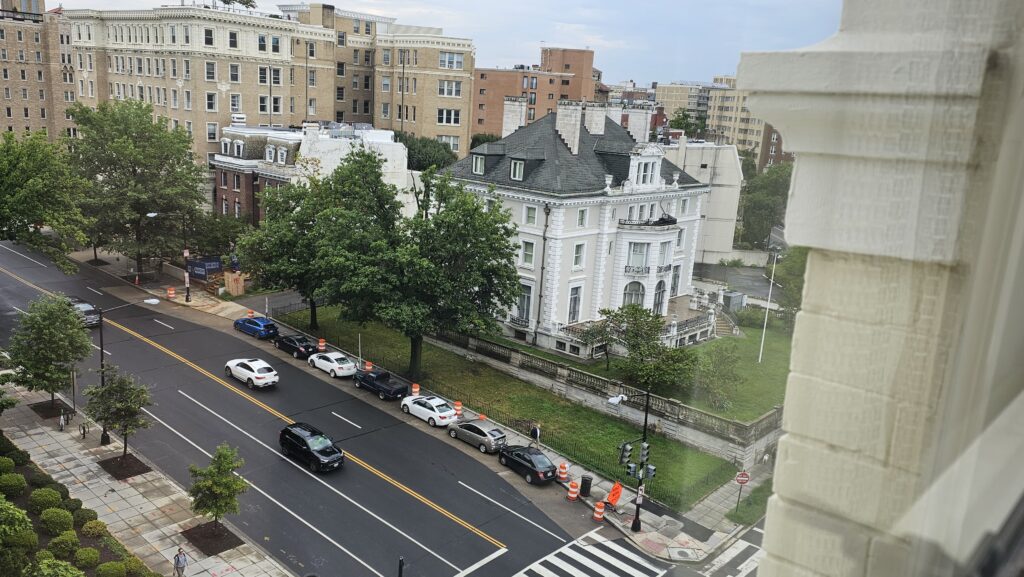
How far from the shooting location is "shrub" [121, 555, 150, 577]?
14742mm

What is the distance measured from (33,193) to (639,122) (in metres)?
24.9

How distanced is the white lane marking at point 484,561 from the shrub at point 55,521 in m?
8.31

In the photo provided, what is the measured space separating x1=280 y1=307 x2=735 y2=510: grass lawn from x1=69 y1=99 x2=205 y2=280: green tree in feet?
31.5

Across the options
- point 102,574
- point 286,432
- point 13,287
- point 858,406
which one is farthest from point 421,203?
point 858,406

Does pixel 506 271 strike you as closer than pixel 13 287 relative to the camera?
Yes

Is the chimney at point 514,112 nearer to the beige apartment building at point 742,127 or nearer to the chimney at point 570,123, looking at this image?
the chimney at point 570,123

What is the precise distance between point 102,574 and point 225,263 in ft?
80.1

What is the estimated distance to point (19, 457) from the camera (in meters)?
19.0

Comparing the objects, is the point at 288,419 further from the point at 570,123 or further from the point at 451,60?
the point at 451,60

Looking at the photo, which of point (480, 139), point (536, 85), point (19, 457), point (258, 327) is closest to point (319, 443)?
point (19, 457)

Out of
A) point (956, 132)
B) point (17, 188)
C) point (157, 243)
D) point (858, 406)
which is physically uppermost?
point (956, 132)

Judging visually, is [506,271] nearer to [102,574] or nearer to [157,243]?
[102,574]

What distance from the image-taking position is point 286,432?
2130 centimetres

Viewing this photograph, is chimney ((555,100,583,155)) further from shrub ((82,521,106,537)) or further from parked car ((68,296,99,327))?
shrub ((82,521,106,537))
